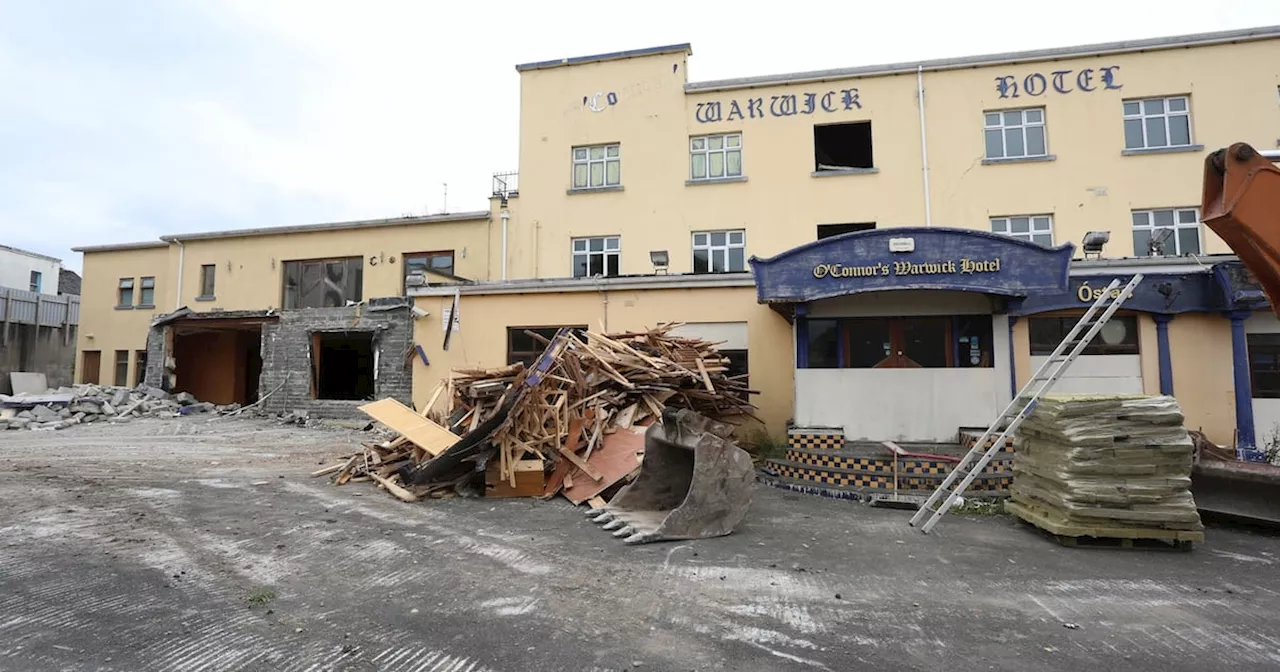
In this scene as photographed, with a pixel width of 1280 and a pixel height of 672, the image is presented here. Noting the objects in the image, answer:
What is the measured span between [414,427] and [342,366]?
53.6ft

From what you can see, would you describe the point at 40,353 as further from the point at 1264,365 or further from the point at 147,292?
the point at 1264,365

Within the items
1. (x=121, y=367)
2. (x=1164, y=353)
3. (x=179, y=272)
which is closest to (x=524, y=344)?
(x=1164, y=353)

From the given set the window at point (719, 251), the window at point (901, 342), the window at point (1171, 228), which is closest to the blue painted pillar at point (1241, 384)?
the window at point (901, 342)

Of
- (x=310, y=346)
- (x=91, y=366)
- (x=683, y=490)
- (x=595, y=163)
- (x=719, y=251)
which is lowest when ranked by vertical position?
(x=683, y=490)

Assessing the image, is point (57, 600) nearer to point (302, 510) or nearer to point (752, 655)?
point (302, 510)

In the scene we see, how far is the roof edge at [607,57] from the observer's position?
19.3 m

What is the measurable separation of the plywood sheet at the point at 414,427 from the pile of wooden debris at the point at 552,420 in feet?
0.05

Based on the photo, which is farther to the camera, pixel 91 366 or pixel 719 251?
pixel 91 366

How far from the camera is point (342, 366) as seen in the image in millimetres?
23516

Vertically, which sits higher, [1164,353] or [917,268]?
[917,268]

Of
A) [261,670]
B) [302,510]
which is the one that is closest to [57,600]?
[261,670]

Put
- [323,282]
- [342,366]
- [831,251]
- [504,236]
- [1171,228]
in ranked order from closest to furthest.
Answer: [831,251]
[1171,228]
[504,236]
[323,282]
[342,366]

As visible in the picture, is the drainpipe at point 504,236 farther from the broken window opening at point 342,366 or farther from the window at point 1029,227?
the window at point 1029,227

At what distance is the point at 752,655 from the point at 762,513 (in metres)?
4.11
